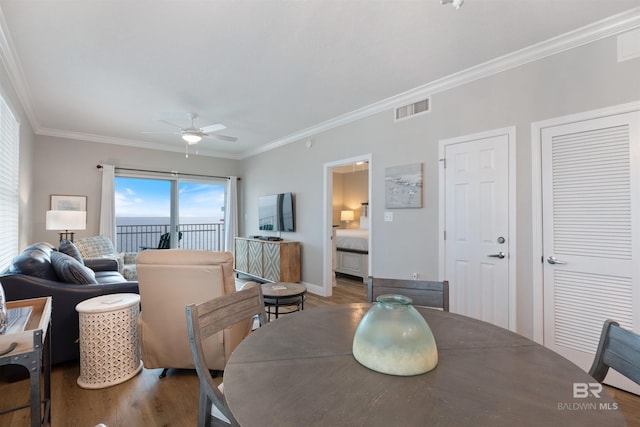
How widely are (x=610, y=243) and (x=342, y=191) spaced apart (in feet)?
24.5

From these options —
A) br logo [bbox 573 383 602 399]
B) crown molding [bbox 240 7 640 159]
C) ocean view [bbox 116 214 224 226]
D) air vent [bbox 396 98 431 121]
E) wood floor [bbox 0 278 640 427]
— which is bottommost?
wood floor [bbox 0 278 640 427]

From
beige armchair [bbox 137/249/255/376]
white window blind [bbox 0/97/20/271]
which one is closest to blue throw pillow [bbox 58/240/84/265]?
white window blind [bbox 0/97/20/271]

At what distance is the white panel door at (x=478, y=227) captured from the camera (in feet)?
9.41

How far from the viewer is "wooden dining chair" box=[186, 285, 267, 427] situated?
41.1 inches

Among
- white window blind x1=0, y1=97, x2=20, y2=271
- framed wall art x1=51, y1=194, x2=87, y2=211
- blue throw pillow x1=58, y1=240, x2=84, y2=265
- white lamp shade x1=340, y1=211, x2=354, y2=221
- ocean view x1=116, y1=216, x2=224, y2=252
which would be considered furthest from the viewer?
white lamp shade x1=340, y1=211, x2=354, y2=221

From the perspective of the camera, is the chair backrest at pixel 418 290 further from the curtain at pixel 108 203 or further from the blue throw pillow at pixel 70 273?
the curtain at pixel 108 203

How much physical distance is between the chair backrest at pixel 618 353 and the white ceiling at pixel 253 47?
6.93 ft

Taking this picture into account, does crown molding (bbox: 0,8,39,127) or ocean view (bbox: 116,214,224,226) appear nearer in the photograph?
crown molding (bbox: 0,8,39,127)

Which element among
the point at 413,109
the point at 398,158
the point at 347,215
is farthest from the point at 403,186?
the point at 347,215

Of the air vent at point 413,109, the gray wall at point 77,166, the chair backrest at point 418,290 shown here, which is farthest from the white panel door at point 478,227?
the gray wall at point 77,166

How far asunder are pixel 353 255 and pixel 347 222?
11.0 feet

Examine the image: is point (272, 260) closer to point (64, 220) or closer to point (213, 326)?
point (64, 220)

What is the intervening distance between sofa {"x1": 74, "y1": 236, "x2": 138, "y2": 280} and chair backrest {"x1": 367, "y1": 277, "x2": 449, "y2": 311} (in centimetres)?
414

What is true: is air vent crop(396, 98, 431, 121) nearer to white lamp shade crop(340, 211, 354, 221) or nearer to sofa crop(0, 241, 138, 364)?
sofa crop(0, 241, 138, 364)
